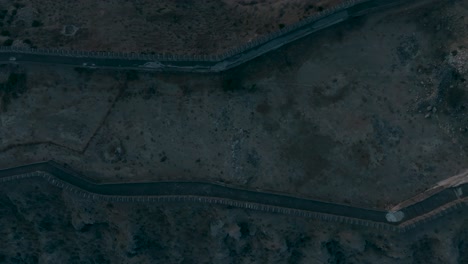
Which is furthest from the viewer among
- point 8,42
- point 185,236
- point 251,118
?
point 185,236

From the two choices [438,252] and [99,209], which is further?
[99,209]

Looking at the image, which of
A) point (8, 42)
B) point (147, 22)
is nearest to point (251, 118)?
point (147, 22)

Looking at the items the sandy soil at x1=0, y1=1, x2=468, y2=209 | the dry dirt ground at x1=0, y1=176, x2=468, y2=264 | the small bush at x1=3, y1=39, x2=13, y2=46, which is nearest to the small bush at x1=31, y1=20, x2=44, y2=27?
the small bush at x1=3, y1=39, x2=13, y2=46

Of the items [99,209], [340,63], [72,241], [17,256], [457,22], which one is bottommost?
[17,256]

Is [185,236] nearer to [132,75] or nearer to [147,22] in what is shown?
[132,75]

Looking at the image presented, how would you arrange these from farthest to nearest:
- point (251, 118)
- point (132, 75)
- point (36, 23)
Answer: point (36, 23), point (251, 118), point (132, 75)

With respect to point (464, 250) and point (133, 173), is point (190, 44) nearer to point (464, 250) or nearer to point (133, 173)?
point (133, 173)

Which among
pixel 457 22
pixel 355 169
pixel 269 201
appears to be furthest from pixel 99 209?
pixel 457 22
